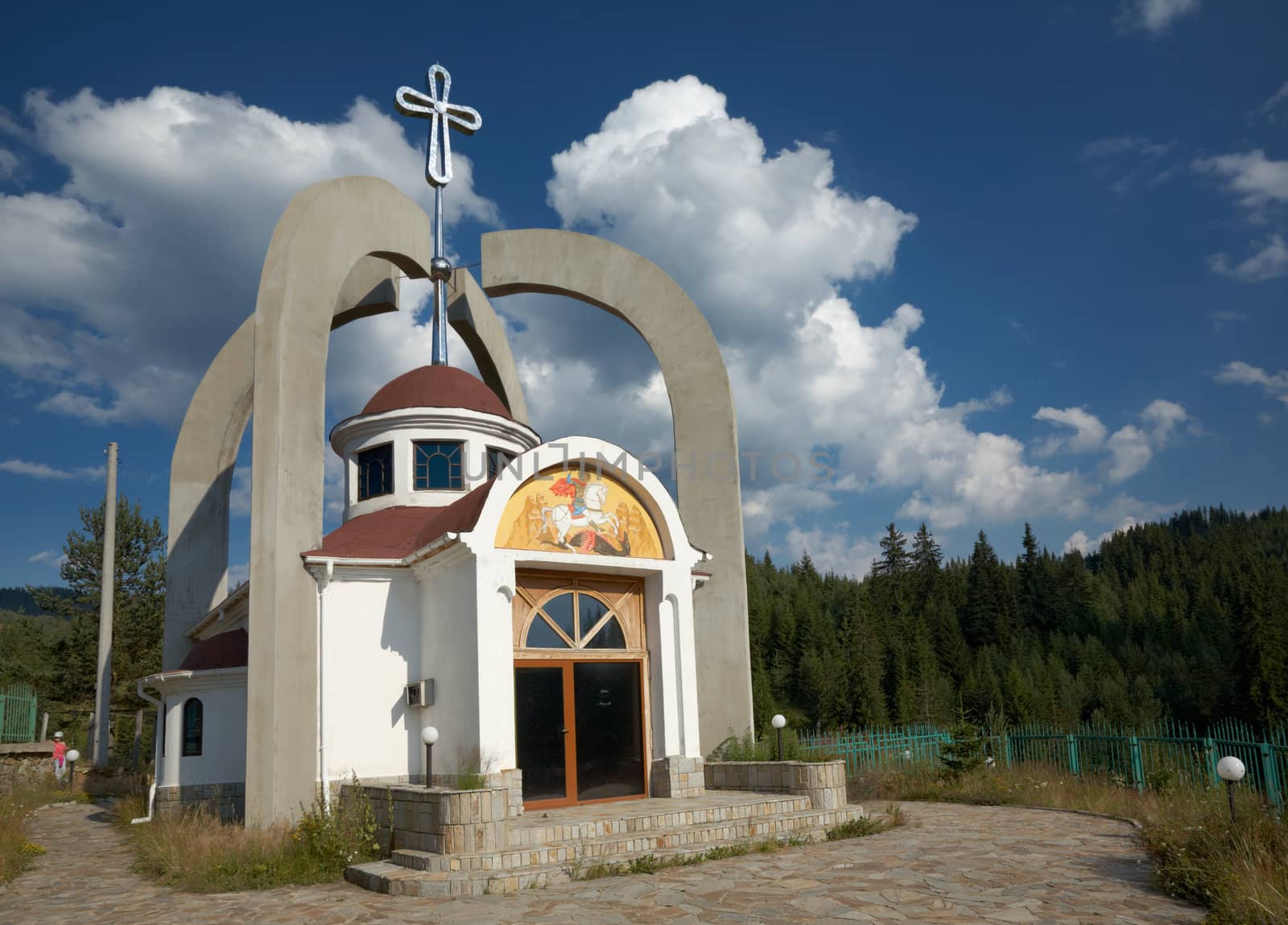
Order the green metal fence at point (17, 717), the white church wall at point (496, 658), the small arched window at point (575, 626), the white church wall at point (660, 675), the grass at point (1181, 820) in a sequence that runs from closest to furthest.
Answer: the grass at point (1181, 820)
the white church wall at point (496, 658)
the small arched window at point (575, 626)
the white church wall at point (660, 675)
the green metal fence at point (17, 717)

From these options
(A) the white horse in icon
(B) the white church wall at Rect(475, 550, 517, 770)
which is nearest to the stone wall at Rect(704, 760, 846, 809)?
(B) the white church wall at Rect(475, 550, 517, 770)

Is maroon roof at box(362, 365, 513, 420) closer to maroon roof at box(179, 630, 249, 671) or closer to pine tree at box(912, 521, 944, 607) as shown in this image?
maroon roof at box(179, 630, 249, 671)

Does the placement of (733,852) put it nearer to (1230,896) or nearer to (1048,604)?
(1230,896)

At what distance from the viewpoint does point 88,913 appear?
900cm

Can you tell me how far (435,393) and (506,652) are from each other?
7.30 m

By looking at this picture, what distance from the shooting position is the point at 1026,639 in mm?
87750

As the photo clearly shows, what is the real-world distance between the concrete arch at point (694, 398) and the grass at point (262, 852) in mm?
6827

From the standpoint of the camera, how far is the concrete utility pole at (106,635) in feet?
78.1

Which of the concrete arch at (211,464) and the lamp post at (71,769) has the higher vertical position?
the concrete arch at (211,464)

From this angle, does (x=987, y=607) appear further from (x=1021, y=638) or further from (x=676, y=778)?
(x=676, y=778)

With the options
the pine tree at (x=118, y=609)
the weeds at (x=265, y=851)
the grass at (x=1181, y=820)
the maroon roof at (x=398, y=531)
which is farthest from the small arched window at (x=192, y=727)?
the pine tree at (x=118, y=609)

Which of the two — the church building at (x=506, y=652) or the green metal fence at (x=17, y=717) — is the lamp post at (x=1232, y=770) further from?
the green metal fence at (x=17, y=717)

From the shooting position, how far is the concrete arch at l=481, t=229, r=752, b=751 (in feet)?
54.3

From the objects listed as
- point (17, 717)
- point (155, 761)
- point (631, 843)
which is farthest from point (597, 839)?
point (17, 717)
